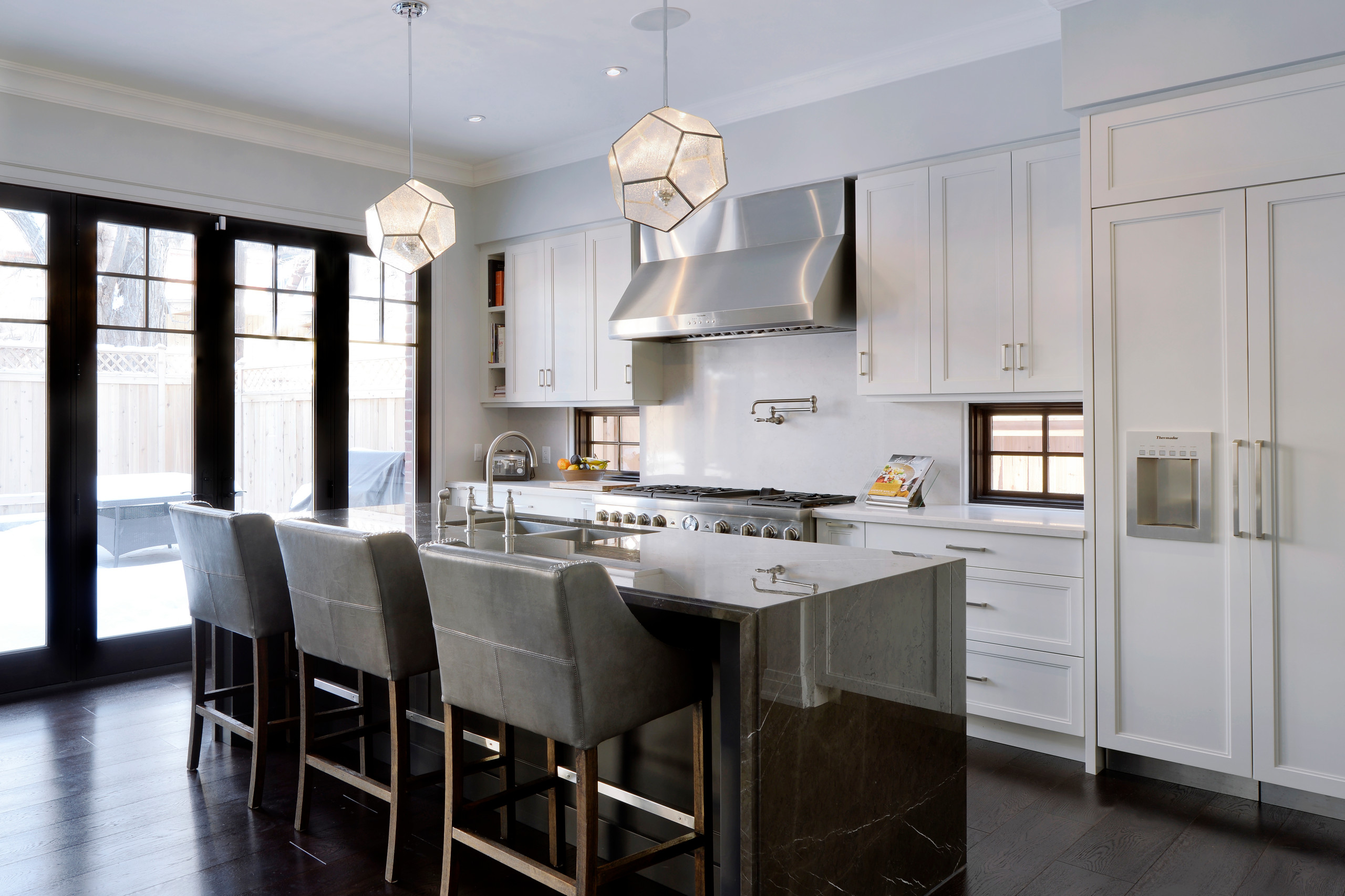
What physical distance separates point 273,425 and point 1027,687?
12.8ft

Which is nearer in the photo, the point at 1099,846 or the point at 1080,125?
the point at 1099,846

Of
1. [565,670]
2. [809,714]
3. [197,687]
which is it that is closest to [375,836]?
[197,687]

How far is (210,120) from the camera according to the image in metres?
4.52

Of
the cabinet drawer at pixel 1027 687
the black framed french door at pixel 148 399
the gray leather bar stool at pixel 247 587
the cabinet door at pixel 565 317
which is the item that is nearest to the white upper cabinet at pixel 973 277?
the cabinet drawer at pixel 1027 687

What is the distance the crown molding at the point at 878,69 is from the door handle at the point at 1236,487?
157 cm

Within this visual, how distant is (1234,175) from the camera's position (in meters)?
2.81

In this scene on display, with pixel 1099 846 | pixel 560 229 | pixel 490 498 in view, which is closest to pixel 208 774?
pixel 490 498

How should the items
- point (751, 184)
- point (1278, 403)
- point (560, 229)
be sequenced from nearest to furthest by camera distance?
point (1278, 403), point (751, 184), point (560, 229)

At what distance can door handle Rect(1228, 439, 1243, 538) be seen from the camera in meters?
2.82

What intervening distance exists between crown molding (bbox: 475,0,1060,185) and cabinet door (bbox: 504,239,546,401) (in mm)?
739

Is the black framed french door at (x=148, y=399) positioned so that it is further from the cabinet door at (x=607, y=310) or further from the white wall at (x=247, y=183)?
the cabinet door at (x=607, y=310)

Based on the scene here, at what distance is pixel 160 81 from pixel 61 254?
92 centimetres

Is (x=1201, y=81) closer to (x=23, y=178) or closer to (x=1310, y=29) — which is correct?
(x=1310, y=29)

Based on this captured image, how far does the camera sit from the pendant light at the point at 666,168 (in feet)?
8.00
